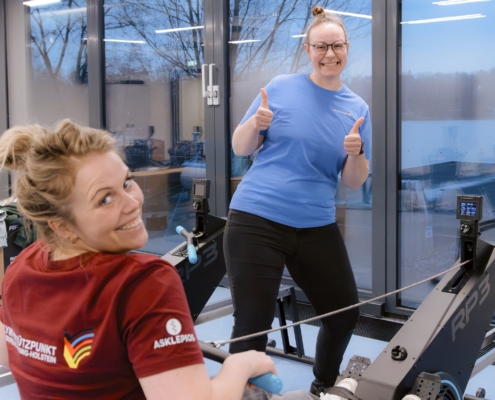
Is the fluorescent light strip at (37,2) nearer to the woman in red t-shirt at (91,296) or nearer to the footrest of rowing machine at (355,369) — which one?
the footrest of rowing machine at (355,369)

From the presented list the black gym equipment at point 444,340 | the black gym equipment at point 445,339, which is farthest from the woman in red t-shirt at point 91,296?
the black gym equipment at point 445,339

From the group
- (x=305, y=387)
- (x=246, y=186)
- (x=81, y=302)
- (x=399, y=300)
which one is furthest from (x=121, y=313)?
(x=399, y=300)

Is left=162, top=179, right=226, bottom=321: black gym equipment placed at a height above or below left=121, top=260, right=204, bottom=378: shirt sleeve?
below

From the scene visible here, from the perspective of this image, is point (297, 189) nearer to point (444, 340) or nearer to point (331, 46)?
point (331, 46)

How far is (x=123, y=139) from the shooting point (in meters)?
5.39

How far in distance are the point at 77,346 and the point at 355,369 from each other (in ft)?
3.31

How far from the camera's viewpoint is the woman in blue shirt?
7.02 ft

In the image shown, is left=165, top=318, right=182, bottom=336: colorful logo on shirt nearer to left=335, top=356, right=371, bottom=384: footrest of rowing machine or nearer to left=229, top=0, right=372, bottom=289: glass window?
left=335, top=356, right=371, bottom=384: footrest of rowing machine

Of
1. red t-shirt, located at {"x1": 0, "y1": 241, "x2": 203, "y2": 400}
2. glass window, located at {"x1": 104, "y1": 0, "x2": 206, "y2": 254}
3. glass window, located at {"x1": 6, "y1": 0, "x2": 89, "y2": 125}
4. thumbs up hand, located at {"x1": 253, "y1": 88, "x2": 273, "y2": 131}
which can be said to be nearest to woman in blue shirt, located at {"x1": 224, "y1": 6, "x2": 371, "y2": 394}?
thumbs up hand, located at {"x1": 253, "y1": 88, "x2": 273, "y2": 131}

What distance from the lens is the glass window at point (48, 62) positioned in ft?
18.7

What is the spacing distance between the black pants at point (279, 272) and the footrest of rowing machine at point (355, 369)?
447 mm

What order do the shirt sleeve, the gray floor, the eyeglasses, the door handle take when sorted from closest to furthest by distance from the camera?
the shirt sleeve, the eyeglasses, the gray floor, the door handle

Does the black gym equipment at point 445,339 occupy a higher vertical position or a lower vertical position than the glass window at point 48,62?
lower

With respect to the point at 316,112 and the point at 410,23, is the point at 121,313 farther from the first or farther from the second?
the point at 410,23
